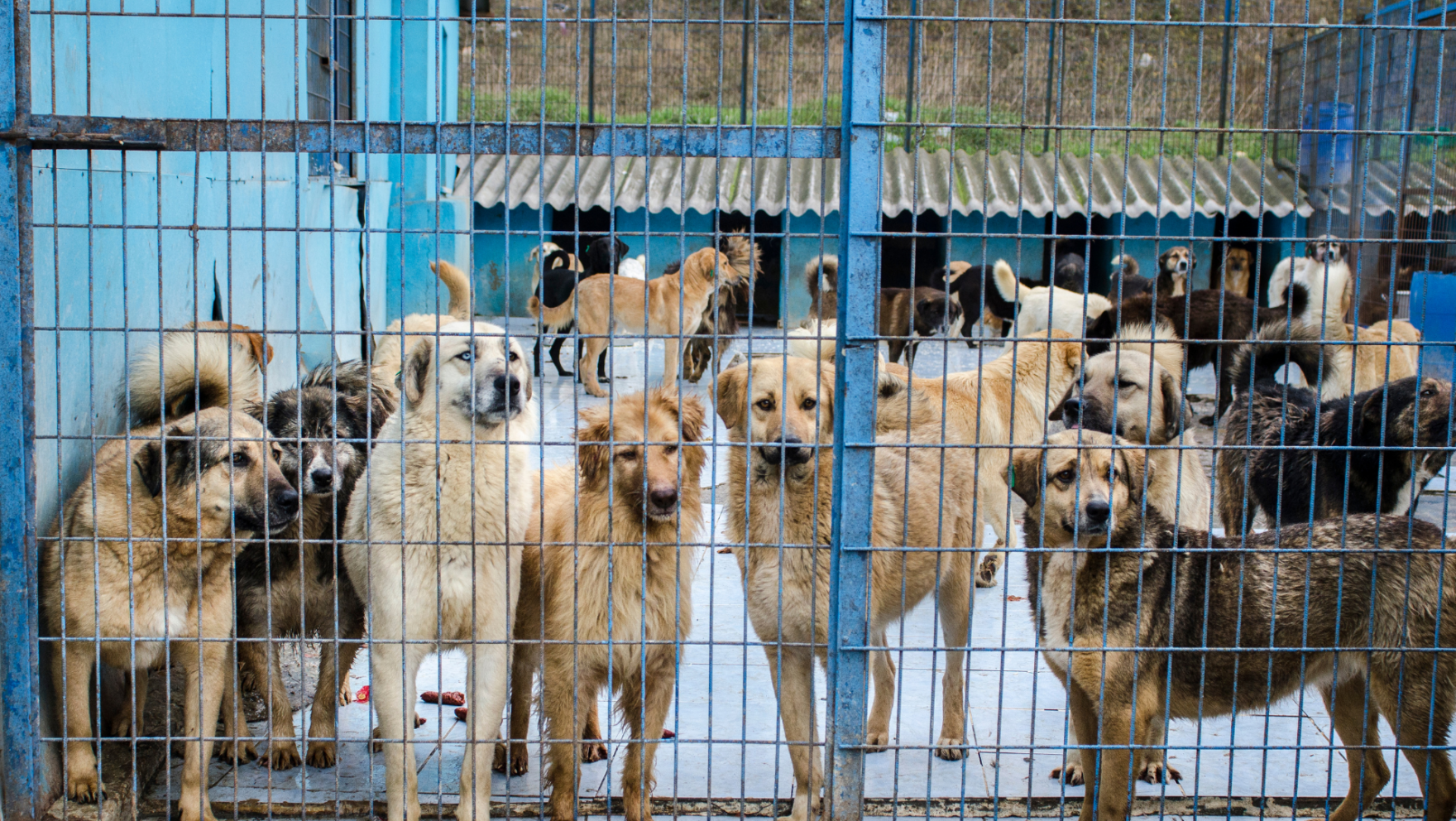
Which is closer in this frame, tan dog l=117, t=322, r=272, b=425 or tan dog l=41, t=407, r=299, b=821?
tan dog l=41, t=407, r=299, b=821

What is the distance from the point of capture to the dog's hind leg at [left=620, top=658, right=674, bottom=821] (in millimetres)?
3293

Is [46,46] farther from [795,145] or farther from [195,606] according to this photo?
[795,145]

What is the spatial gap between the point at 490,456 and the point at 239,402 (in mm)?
1086

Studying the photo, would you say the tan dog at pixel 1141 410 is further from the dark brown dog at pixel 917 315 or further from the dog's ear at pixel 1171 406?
the dark brown dog at pixel 917 315

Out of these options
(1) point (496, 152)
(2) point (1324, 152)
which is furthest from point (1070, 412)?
(2) point (1324, 152)

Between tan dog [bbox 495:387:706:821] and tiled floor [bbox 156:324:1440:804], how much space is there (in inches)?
4.6

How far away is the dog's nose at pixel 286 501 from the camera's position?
3215mm

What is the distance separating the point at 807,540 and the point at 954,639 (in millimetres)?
766

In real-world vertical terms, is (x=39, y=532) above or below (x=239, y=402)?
below

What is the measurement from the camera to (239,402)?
12.9ft

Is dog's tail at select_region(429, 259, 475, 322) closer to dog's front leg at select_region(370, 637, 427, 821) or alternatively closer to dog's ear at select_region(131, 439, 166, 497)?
dog's ear at select_region(131, 439, 166, 497)

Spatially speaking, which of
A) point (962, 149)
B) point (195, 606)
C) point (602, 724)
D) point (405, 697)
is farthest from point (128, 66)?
point (962, 149)

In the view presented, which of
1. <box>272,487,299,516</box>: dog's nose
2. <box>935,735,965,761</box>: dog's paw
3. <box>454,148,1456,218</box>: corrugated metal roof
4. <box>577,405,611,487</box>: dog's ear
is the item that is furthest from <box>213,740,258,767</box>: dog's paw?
<box>454,148,1456,218</box>: corrugated metal roof

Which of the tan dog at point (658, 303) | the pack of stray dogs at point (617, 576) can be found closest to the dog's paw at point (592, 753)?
the pack of stray dogs at point (617, 576)
